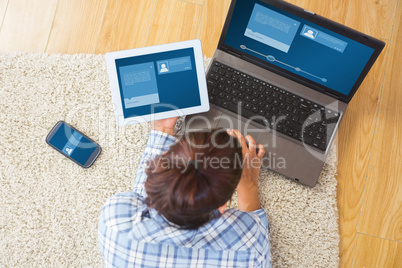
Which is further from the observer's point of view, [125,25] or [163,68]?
[125,25]

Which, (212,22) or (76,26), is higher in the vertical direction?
(212,22)

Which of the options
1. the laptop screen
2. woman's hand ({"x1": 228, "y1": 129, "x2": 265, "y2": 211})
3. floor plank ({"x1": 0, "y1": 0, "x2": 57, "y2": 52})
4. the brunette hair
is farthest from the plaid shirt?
floor plank ({"x1": 0, "y1": 0, "x2": 57, "y2": 52})

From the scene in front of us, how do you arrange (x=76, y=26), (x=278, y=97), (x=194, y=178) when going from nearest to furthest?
1. (x=194, y=178)
2. (x=278, y=97)
3. (x=76, y=26)

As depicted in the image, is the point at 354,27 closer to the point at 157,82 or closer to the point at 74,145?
the point at 157,82

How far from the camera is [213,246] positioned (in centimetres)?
64

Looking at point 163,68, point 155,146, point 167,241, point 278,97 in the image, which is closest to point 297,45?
point 278,97

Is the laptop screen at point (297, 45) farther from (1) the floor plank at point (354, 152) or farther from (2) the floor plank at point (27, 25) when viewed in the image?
(2) the floor plank at point (27, 25)

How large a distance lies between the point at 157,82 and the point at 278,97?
0.35 m

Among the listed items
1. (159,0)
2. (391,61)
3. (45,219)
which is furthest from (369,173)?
(45,219)

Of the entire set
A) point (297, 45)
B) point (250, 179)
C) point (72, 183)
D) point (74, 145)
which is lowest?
point (72, 183)

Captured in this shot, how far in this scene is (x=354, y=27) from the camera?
1.08 metres

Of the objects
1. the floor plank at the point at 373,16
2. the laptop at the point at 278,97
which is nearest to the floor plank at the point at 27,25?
the laptop at the point at 278,97

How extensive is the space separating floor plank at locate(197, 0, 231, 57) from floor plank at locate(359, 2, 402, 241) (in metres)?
0.59

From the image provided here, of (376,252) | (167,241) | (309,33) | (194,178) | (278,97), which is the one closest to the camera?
(194,178)
